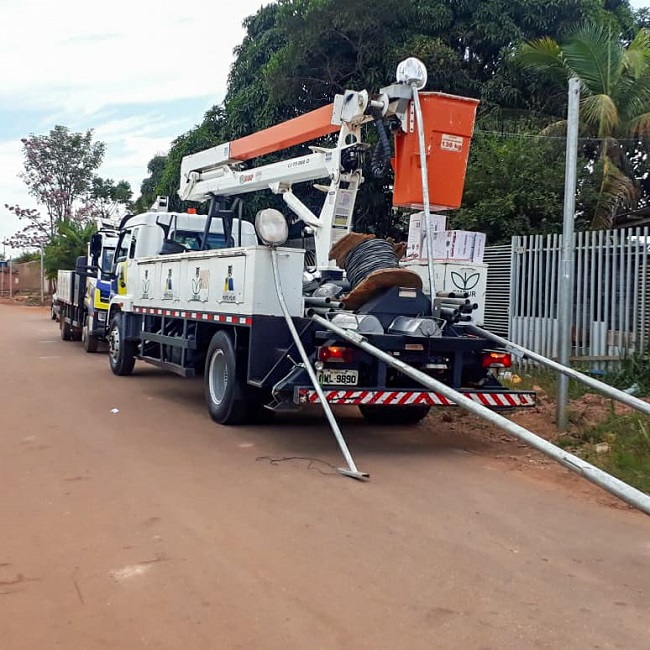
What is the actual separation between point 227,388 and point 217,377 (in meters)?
0.49

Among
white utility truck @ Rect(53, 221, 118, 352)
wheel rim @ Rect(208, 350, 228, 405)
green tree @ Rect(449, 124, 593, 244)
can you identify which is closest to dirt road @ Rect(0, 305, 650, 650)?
wheel rim @ Rect(208, 350, 228, 405)

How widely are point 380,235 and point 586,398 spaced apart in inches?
433

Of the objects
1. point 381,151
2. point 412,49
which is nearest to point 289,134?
point 381,151

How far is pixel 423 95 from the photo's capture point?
8.53 meters

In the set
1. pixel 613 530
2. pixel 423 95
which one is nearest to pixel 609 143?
pixel 423 95

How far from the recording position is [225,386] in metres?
8.80

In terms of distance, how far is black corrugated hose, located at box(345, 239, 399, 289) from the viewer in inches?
342

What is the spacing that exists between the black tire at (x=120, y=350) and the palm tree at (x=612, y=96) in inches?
343

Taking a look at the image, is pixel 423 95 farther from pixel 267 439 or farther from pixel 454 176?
pixel 267 439

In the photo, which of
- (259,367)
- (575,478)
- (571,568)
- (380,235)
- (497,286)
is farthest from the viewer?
(380,235)

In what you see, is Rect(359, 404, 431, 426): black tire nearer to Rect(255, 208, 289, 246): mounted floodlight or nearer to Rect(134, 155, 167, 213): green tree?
Rect(255, 208, 289, 246): mounted floodlight

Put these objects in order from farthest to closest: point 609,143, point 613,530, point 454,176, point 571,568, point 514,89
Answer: point 514,89 < point 609,143 < point 454,176 < point 613,530 < point 571,568

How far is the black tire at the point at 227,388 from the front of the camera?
8461mm

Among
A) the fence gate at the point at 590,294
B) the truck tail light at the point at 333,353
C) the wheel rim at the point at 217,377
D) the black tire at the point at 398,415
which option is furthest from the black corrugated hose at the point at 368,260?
the fence gate at the point at 590,294
